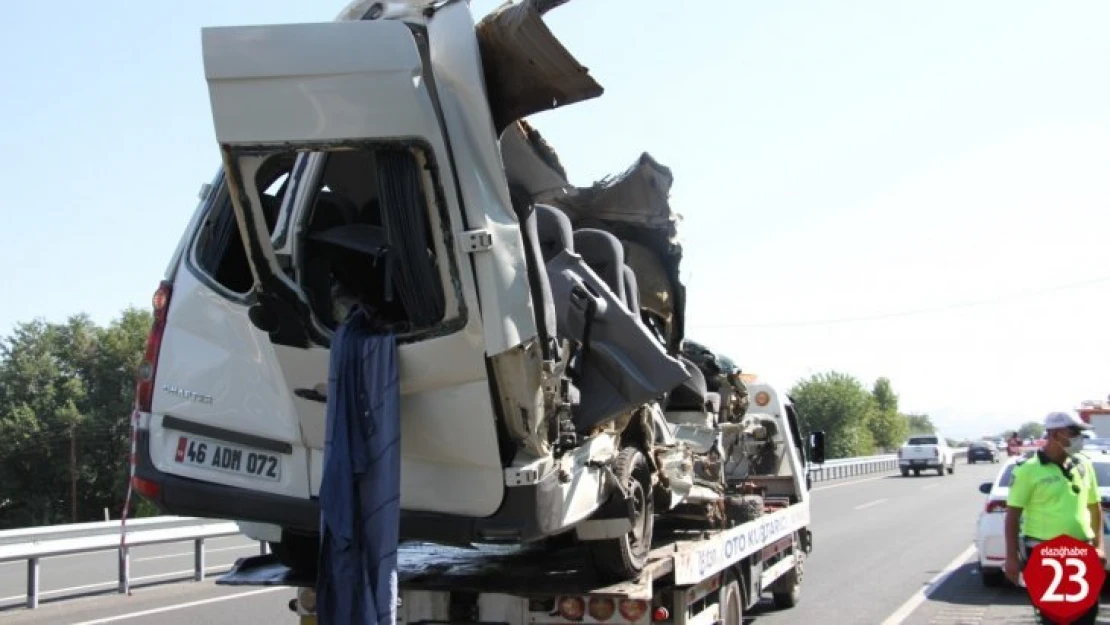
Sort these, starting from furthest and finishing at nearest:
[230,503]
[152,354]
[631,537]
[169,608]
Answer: [169,608], [631,537], [152,354], [230,503]

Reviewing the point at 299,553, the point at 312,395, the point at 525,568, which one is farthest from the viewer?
the point at 525,568

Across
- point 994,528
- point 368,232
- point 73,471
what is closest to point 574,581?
point 368,232

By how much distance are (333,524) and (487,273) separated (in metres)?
→ 1.16

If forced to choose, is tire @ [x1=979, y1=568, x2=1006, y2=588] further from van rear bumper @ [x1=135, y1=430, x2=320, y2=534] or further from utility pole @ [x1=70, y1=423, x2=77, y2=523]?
utility pole @ [x1=70, y1=423, x2=77, y2=523]

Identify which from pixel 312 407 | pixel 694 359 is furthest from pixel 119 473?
pixel 312 407

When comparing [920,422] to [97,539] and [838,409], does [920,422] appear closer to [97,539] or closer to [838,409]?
[838,409]

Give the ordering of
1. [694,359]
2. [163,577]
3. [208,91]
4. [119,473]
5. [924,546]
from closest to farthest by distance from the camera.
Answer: [208,91] → [694,359] → [163,577] → [924,546] → [119,473]

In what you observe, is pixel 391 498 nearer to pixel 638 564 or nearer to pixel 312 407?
pixel 312 407

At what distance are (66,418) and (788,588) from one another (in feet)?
174

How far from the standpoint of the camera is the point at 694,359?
9.41m

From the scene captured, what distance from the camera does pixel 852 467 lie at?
1671 inches

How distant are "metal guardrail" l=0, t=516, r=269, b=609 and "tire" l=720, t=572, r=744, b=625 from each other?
5.03m

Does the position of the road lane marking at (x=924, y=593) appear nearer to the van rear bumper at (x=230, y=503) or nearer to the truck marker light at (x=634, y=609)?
the truck marker light at (x=634, y=609)

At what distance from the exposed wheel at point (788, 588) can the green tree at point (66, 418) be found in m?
47.7
